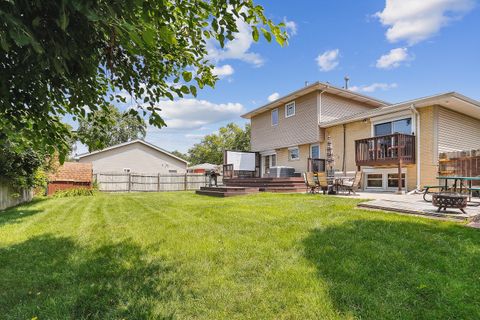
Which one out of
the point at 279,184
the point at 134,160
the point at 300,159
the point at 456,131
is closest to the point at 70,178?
the point at 134,160

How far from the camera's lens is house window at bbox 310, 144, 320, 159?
16.2 m

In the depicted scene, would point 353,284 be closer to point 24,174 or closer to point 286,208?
point 286,208

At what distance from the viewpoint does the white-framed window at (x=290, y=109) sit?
17344 mm

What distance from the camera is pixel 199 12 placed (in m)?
2.77

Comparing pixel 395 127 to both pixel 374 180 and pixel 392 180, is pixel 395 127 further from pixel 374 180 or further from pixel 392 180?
pixel 374 180

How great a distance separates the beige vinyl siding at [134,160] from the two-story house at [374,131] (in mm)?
13269

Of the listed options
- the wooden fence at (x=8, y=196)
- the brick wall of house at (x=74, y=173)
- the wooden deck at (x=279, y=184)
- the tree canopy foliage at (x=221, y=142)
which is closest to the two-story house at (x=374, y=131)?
the wooden deck at (x=279, y=184)

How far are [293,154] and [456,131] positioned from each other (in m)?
8.56

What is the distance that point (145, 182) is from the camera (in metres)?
22.5

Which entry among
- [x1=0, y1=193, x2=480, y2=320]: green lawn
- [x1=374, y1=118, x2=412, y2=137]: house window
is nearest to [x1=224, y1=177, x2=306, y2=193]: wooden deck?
[x1=374, y1=118, x2=412, y2=137]: house window

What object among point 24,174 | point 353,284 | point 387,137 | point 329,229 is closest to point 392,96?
point 387,137

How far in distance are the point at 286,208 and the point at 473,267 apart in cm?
419

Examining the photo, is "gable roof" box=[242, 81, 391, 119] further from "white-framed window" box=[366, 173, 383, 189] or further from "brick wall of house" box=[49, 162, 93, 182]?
"brick wall of house" box=[49, 162, 93, 182]

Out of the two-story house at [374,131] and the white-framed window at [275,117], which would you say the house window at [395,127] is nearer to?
the two-story house at [374,131]
